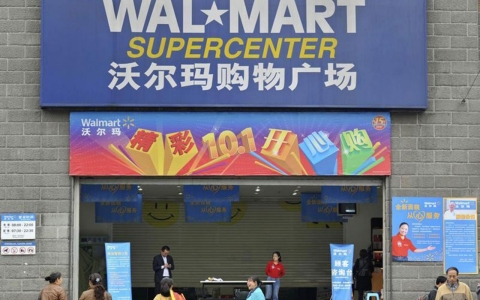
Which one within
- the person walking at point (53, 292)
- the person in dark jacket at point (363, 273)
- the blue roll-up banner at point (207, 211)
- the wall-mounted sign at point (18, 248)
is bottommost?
the person in dark jacket at point (363, 273)

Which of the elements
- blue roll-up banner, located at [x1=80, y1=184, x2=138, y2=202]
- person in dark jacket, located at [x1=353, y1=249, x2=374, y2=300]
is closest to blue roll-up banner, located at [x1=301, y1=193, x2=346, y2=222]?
person in dark jacket, located at [x1=353, y1=249, x2=374, y2=300]

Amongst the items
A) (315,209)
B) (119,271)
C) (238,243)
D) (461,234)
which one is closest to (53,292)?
(119,271)

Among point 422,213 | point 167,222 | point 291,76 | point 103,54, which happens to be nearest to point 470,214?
point 422,213

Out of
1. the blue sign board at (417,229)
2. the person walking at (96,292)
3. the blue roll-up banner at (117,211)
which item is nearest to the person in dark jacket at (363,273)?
the blue sign board at (417,229)

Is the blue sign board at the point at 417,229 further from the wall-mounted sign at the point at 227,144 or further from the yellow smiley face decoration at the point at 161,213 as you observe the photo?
the yellow smiley face decoration at the point at 161,213

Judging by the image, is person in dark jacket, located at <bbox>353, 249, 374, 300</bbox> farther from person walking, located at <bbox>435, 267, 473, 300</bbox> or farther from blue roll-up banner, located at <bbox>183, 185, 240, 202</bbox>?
person walking, located at <bbox>435, 267, 473, 300</bbox>

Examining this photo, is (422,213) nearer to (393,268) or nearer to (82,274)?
(393,268)

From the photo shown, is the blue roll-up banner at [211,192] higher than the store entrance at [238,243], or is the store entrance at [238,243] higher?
the blue roll-up banner at [211,192]

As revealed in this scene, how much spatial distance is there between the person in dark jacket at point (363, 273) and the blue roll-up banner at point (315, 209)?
48.0 inches

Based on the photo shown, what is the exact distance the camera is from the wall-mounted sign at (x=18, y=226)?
17.8m

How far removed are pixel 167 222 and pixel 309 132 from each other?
9.57 m

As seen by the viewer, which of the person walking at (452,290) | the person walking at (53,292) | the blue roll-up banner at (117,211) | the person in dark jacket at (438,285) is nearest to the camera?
the person walking at (53,292)

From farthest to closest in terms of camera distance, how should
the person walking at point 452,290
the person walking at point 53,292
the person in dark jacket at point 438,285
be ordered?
1. the person in dark jacket at point 438,285
2. the person walking at point 452,290
3. the person walking at point 53,292

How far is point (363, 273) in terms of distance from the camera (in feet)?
76.2
